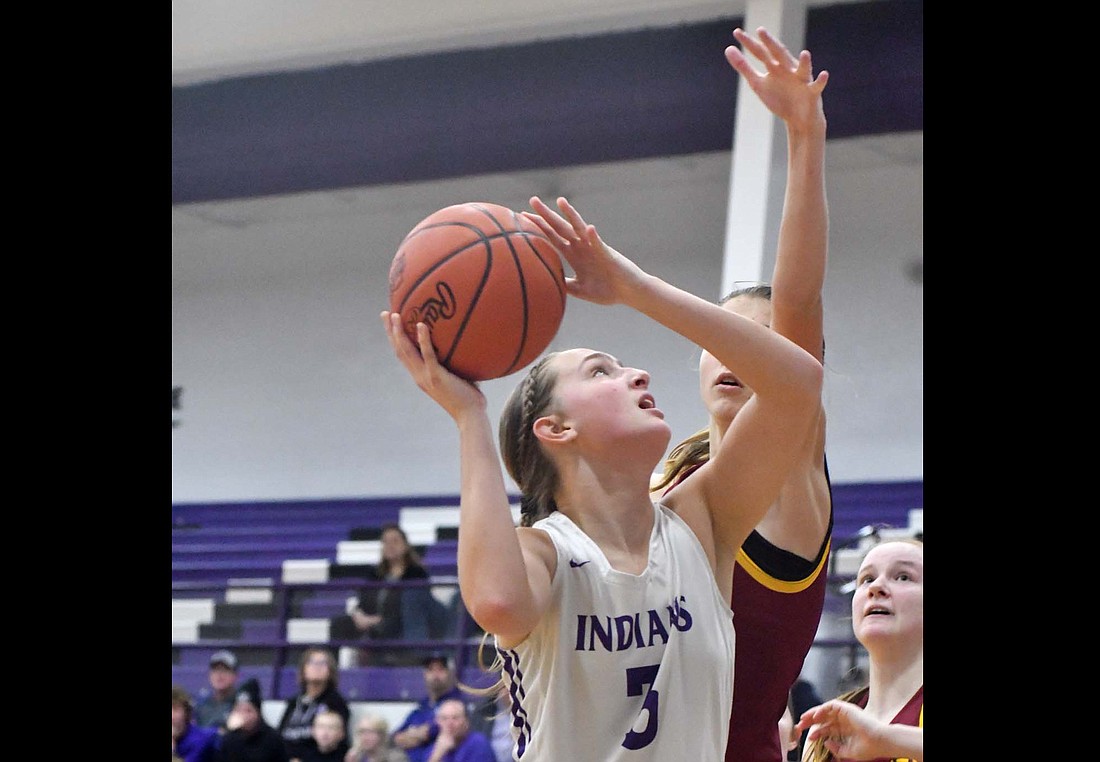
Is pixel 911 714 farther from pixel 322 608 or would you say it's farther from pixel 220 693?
pixel 322 608

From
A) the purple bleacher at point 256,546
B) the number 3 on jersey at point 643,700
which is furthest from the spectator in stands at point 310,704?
the number 3 on jersey at point 643,700

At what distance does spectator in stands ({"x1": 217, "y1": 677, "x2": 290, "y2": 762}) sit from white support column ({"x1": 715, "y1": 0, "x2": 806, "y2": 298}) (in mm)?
3446

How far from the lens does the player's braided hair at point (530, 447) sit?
2.23 metres

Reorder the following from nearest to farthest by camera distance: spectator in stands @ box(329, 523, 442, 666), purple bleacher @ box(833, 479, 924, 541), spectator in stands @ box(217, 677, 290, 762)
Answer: spectator in stands @ box(217, 677, 290, 762), spectator in stands @ box(329, 523, 442, 666), purple bleacher @ box(833, 479, 924, 541)

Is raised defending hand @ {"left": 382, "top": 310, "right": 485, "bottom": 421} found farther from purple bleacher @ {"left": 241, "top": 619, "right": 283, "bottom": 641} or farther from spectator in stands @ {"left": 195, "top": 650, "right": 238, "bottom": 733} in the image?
purple bleacher @ {"left": 241, "top": 619, "right": 283, "bottom": 641}

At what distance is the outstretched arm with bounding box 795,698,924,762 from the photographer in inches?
95.7

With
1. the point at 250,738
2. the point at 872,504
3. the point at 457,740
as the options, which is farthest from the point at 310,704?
the point at 872,504

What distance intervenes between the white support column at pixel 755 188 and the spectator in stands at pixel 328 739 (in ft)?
10.5

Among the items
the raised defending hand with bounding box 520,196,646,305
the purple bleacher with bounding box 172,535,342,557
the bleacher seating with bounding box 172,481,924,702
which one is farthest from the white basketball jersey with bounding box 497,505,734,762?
the purple bleacher with bounding box 172,535,342,557
